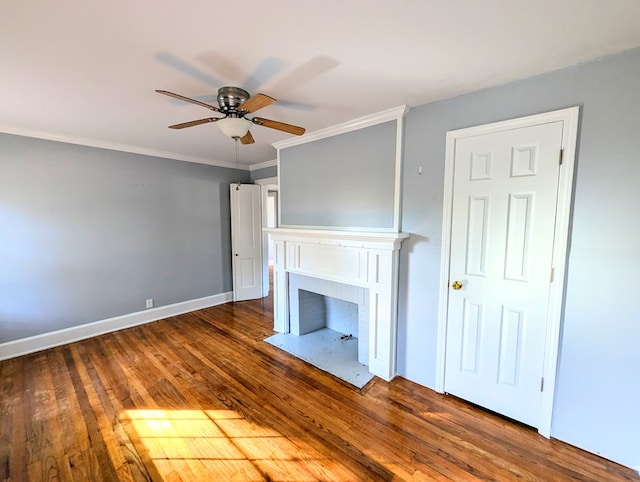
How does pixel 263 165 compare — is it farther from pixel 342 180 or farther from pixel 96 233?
pixel 96 233

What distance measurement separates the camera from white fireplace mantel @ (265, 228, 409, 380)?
97.4 inches

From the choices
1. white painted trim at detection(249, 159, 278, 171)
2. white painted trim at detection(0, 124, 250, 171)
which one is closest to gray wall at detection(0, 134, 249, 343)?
white painted trim at detection(0, 124, 250, 171)

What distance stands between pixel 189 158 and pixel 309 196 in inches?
88.0

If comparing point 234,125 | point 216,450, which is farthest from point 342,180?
point 216,450

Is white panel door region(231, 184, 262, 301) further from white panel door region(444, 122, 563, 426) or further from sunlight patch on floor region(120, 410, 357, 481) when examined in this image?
white panel door region(444, 122, 563, 426)

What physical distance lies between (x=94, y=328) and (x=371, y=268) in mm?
3528

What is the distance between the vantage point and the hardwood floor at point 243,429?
5.45ft

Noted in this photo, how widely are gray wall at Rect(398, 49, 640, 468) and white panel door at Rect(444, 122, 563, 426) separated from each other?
14cm

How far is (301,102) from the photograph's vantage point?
2244 millimetres

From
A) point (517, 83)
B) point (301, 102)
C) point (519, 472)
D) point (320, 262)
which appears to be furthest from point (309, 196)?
point (519, 472)

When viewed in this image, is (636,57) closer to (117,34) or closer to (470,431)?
(470,431)

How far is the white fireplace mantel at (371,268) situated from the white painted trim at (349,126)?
1.01 m

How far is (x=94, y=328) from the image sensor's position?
11.5 feet

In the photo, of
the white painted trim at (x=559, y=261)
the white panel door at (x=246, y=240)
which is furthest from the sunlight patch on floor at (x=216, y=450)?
the white panel door at (x=246, y=240)
